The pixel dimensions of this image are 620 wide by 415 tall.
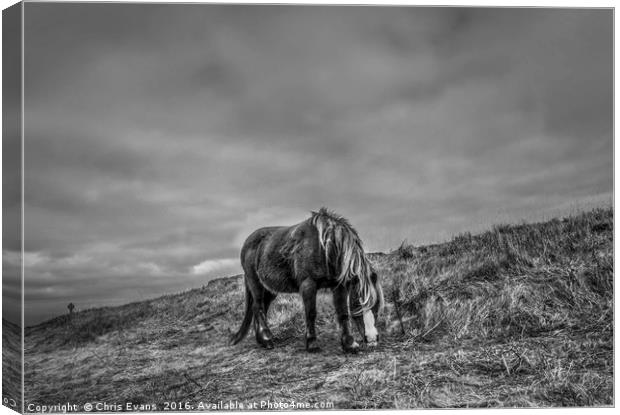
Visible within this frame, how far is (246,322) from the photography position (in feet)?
27.3

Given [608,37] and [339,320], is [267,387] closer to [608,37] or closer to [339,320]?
[339,320]

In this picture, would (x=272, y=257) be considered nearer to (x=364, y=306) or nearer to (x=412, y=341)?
(x=364, y=306)

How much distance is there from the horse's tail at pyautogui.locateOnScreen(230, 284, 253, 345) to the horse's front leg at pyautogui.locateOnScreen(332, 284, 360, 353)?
1.75 meters

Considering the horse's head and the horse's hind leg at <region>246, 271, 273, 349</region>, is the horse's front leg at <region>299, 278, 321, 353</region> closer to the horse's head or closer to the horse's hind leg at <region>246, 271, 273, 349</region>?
the horse's head

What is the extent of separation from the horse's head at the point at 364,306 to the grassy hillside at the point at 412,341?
0.82 feet

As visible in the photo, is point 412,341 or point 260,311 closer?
point 412,341

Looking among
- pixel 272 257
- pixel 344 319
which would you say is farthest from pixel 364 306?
pixel 272 257

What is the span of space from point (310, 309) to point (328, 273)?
1.72 ft

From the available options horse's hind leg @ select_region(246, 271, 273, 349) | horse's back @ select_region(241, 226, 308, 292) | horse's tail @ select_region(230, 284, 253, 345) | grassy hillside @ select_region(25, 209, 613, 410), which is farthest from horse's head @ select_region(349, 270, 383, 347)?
horse's tail @ select_region(230, 284, 253, 345)

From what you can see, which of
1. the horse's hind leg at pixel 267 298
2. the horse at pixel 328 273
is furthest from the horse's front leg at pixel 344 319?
the horse's hind leg at pixel 267 298

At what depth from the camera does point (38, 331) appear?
23.8 ft

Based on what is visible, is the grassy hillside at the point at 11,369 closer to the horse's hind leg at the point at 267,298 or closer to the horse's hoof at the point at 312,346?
the horse's hind leg at the point at 267,298

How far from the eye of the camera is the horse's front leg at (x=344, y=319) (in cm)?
709

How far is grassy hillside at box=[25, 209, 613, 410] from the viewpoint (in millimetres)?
6414
